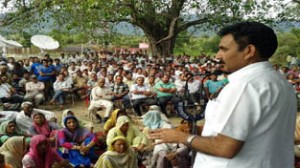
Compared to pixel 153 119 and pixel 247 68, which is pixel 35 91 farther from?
pixel 247 68

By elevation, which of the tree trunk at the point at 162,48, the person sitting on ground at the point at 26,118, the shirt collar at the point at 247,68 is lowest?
the person sitting on ground at the point at 26,118

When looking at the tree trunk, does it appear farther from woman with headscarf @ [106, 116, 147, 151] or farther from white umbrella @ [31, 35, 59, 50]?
woman with headscarf @ [106, 116, 147, 151]

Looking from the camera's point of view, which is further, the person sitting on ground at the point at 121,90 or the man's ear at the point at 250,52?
the person sitting on ground at the point at 121,90

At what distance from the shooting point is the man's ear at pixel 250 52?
1474 millimetres

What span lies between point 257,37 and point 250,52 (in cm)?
6

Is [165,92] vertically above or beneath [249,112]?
beneath

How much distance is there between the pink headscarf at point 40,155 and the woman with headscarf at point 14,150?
0.53 m

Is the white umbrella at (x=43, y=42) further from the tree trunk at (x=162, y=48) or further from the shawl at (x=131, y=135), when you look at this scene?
the shawl at (x=131, y=135)

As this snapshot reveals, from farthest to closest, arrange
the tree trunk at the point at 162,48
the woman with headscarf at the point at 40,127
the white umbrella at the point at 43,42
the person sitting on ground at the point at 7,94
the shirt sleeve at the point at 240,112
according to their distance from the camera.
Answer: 1. the white umbrella at the point at 43,42
2. the tree trunk at the point at 162,48
3. the person sitting on ground at the point at 7,94
4. the woman with headscarf at the point at 40,127
5. the shirt sleeve at the point at 240,112

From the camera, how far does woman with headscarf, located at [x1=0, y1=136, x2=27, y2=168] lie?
514cm

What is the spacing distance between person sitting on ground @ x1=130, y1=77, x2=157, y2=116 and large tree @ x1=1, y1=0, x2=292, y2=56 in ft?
7.92

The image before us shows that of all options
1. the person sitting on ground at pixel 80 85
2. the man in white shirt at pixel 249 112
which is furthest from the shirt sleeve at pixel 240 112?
the person sitting on ground at pixel 80 85

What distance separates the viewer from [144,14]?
527 inches

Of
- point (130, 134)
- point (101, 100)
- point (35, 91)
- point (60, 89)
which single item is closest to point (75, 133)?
point (130, 134)
